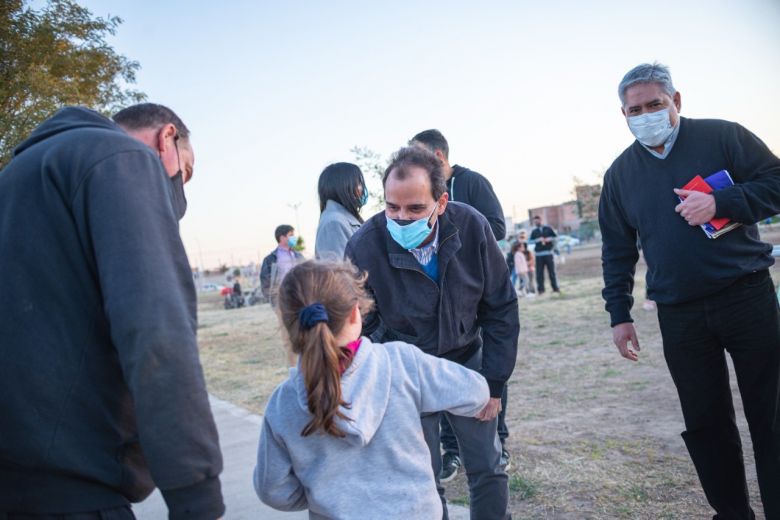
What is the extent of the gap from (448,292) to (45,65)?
25.4ft

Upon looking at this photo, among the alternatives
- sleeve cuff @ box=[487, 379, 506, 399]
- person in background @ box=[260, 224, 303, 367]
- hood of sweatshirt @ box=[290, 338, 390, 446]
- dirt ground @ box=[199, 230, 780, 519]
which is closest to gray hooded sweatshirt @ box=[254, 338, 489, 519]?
hood of sweatshirt @ box=[290, 338, 390, 446]

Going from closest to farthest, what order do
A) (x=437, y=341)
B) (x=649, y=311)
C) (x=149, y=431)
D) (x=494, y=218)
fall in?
(x=149, y=431) < (x=437, y=341) < (x=494, y=218) < (x=649, y=311)

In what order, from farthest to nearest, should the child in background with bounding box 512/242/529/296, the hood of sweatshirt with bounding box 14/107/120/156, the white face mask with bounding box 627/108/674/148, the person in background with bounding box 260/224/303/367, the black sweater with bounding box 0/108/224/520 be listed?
the child in background with bounding box 512/242/529/296 < the person in background with bounding box 260/224/303/367 < the white face mask with bounding box 627/108/674/148 < the hood of sweatshirt with bounding box 14/107/120/156 < the black sweater with bounding box 0/108/224/520

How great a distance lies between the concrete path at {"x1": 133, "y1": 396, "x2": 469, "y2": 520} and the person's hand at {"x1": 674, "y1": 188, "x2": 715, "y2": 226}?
188cm

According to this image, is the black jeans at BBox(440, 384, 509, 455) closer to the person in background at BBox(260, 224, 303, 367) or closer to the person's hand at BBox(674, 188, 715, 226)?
the person's hand at BBox(674, 188, 715, 226)

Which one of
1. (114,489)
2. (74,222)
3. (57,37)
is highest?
(57,37)

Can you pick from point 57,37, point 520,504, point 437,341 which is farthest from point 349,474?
point 57,37

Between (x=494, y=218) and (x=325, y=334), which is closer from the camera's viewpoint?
(x=325, y=334)

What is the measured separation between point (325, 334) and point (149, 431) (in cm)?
63

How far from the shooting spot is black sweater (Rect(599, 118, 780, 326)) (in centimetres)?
283

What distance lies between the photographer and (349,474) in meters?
2.00

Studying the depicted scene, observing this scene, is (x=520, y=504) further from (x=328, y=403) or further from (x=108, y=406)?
(x=108, y=406)

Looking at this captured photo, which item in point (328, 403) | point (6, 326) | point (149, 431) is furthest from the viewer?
point (328, 403)

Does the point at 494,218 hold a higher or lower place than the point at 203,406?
higher
